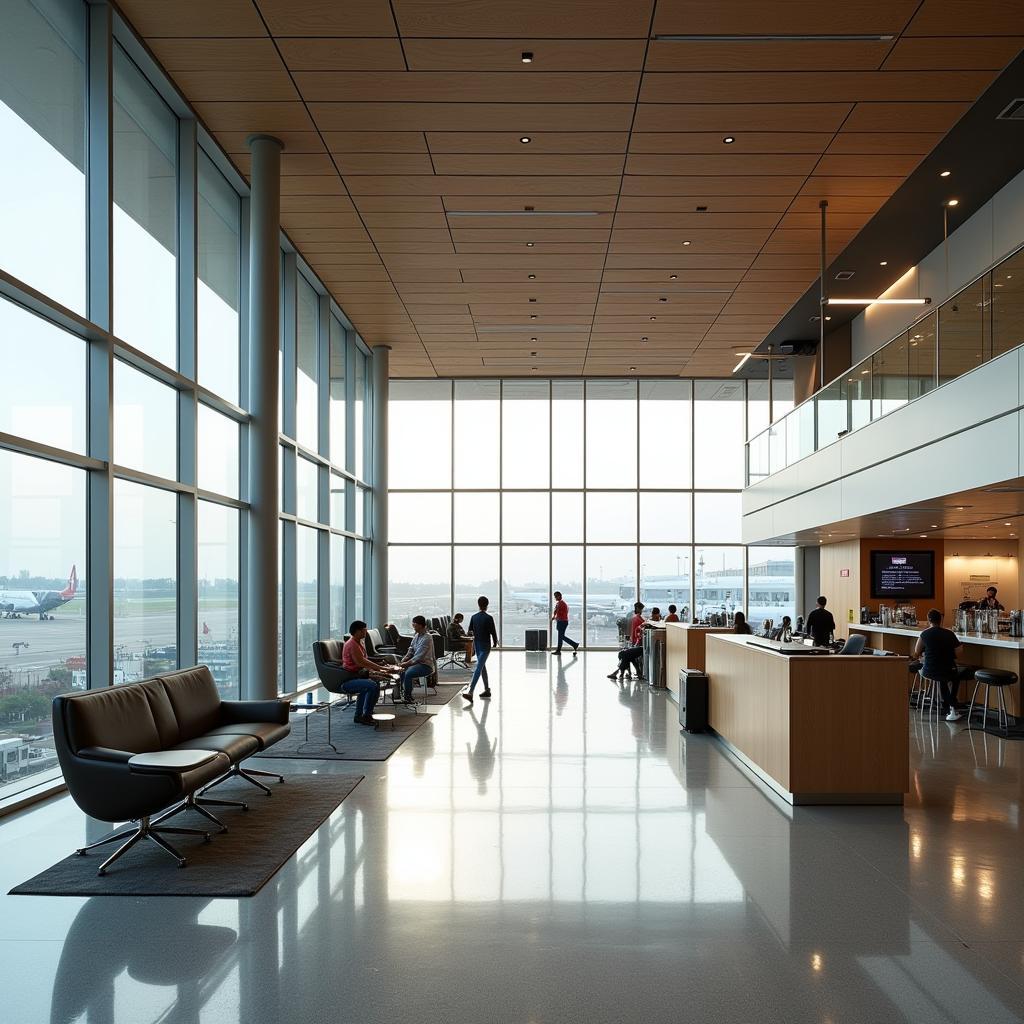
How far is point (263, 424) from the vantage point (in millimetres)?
9656

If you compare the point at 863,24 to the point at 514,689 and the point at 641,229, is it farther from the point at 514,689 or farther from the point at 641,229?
the point at 514,689

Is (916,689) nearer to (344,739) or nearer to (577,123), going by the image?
(344,739)

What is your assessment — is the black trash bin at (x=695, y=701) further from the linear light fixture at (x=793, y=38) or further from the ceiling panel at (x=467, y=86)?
the linear light fixture at (x=793, y=38)

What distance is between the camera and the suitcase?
20812 millimetres

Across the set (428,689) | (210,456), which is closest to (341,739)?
(210,456)

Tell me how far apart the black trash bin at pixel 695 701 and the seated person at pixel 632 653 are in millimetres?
5298

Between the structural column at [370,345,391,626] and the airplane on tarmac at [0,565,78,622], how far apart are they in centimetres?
1100

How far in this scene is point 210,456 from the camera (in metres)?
9.88

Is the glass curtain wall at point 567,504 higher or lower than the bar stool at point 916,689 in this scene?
higher

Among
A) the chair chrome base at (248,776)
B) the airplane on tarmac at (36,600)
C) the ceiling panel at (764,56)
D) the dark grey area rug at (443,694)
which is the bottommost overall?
the dark grey area rug at (443,694)

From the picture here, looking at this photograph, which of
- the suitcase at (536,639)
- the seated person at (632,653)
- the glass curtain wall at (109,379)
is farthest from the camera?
the suitcase at (536,639)

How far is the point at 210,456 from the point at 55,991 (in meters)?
6.84

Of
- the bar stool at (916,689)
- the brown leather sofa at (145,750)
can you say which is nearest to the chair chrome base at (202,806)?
the brown leather sofa at (145,750)

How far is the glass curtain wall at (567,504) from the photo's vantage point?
837 inches
